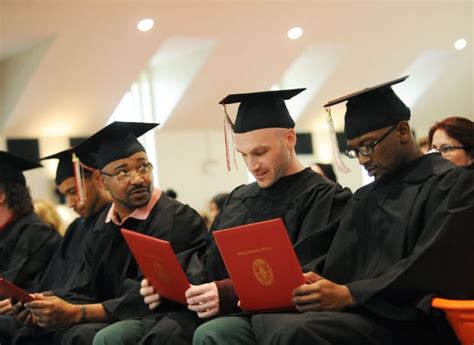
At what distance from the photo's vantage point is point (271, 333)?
9.61 feet

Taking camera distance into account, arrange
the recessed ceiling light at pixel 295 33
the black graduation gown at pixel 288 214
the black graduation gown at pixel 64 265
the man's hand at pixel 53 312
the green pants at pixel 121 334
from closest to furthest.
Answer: the black graduation gown at pixel 288 214, the green pants at pixel 121 334, the man's hand at pixel 53 312, the black graduation gown at pixel 64 265, the recessed ceiling light at pixel 295 33

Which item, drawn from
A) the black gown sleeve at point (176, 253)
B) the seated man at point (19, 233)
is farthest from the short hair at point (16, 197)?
the black gown sleeve at point (176, 253)

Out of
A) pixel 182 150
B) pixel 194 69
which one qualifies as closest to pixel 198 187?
pixel 182 150

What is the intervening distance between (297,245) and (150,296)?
0.79m

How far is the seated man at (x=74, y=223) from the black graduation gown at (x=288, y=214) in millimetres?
1233

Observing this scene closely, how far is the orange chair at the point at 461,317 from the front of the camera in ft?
8.64

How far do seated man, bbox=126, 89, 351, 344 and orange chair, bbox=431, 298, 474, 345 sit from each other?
2.74ft

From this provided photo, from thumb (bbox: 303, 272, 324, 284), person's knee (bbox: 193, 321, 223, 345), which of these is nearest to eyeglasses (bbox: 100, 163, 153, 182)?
person's knee (bbox: 193, 321, 223, 345)

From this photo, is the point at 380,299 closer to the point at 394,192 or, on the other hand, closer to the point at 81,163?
the point at 394,192

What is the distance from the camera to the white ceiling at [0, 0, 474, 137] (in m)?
10.2

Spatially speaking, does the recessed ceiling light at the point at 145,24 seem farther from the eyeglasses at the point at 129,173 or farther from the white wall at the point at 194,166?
the eyeglasses at the point at 129,173

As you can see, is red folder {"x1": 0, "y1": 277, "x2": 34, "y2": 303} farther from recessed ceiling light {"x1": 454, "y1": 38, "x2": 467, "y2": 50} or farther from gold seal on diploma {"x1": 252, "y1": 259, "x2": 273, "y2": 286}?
recessed ceiling light {"x1": 454, "y1": 38, "x2": 467, "y2": 50}

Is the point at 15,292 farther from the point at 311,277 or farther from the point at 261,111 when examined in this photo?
the point at 311,277

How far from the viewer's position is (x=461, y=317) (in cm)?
266
